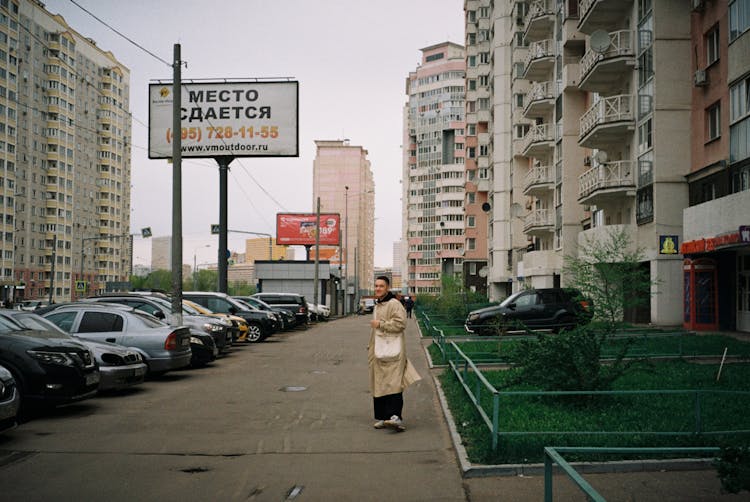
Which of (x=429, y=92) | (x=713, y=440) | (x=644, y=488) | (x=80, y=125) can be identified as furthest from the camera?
(x=429, y=92)

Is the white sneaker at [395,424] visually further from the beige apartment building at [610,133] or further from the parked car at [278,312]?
the parked car at [278,312]

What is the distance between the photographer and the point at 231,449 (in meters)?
7.93

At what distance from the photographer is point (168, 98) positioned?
105ft

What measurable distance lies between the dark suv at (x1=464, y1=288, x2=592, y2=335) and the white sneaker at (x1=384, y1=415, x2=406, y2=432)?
15.7m

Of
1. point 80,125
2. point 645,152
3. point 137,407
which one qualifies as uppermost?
point 80,125

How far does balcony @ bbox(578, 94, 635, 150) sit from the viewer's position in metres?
32.2

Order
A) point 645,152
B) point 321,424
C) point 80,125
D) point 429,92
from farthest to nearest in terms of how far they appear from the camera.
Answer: point 429,92
point 80,125
point 645,152
point 321,424

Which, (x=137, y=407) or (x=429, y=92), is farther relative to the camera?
(x=429, y=92)

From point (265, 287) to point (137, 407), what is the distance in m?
51.4

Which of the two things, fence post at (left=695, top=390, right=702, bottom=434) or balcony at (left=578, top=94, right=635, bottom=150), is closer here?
fence post at (left=695, top=390, right=702, bottom=434)

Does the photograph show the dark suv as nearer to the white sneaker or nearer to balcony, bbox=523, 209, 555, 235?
the white sneaker

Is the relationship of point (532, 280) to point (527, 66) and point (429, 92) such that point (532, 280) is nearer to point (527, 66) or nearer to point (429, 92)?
point (527, 66)

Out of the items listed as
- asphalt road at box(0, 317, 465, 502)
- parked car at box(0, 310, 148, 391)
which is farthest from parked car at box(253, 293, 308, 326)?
parked car at box(0, 310, 148, 391)

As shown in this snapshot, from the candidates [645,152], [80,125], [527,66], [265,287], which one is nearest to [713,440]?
[645,152]
